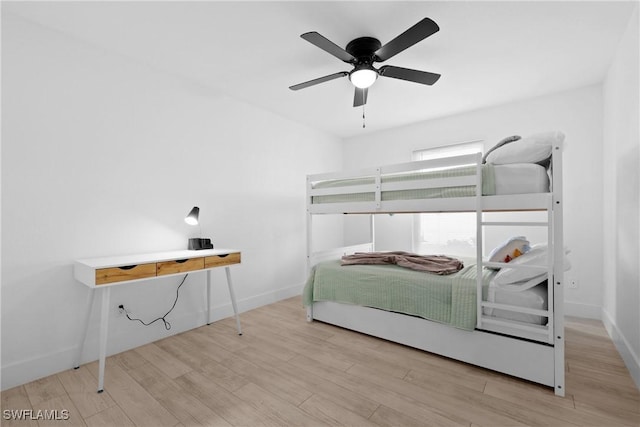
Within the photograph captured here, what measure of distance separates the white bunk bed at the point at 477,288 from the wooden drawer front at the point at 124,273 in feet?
5.07

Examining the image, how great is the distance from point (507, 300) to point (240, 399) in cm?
179

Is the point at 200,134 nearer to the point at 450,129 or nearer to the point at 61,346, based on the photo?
the point at 61,346

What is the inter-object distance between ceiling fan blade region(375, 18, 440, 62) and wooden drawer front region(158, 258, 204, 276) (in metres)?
2.05

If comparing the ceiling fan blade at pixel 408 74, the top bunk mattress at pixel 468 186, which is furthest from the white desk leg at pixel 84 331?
the ceiling fan blade at pixel 408 74

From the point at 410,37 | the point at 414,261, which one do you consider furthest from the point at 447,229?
the point at 410,37

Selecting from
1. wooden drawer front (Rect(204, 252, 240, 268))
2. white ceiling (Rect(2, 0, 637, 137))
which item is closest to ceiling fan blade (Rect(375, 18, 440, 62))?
white ceiling (Rect(2, 0, 637, 137))

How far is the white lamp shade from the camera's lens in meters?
2.15

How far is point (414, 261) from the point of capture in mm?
2689

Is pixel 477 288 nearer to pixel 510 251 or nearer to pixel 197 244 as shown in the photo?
pixel 510 251

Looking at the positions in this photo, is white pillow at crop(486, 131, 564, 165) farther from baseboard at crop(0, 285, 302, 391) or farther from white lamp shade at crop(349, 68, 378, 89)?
baseboard at crop(0, 285, 302, 391)

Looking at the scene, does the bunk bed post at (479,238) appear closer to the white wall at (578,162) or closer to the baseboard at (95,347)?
the white wall at (578,162)

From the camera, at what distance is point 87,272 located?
1.92 metres

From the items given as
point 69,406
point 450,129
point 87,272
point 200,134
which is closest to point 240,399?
point 69,406

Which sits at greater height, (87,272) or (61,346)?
(87,272)
